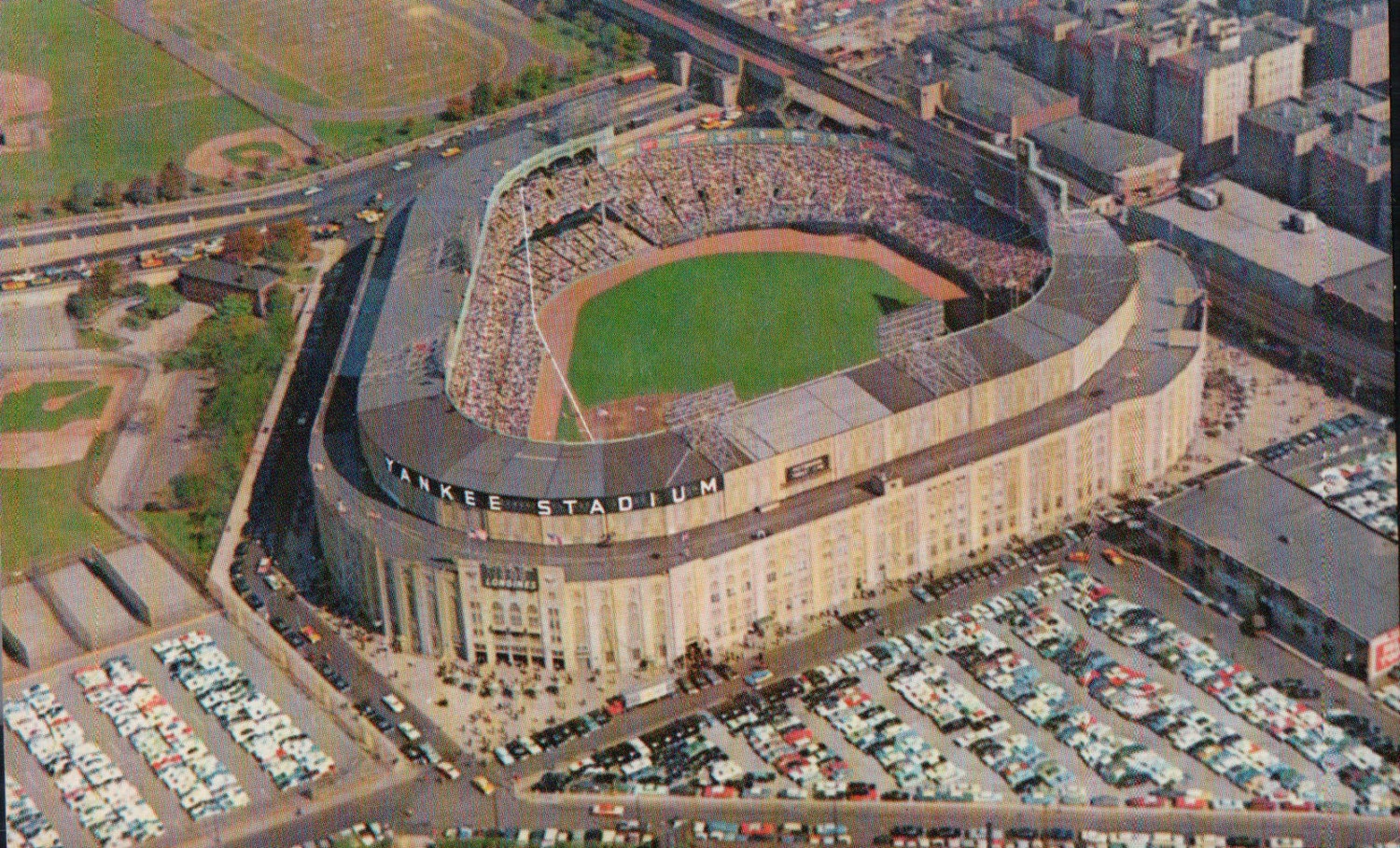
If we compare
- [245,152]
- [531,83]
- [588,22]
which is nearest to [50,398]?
[245,152]

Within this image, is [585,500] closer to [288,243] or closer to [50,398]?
[50,398]

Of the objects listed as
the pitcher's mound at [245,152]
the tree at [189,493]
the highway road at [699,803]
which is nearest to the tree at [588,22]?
the pitcher's mound at [245,152]

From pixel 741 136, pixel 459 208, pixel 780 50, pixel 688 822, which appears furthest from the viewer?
pixel 780 50

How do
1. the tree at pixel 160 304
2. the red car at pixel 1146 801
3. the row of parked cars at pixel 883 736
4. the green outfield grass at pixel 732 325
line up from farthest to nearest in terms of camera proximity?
the tree at pixel 160 304
the green outfield grass at pixel 732 325
the row of parked cars at pixel 883 736
the red car at pixel 1146 801

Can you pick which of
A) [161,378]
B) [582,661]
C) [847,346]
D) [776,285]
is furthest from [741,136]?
[582,661]

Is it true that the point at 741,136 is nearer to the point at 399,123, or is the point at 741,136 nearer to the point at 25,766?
the point at 399,123

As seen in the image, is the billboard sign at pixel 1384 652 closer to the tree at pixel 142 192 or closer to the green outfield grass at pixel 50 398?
the green outfield grass at pixel 50 398

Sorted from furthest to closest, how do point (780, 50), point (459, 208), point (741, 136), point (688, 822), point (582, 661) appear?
point (780, 50), point (741, 136), point (459, 208), point (582, 661), point (688, 822)
